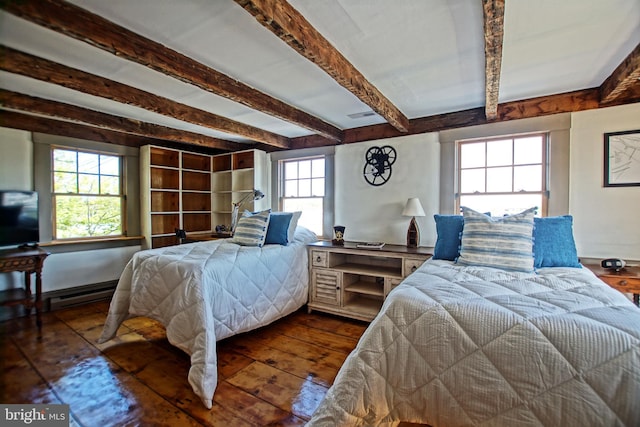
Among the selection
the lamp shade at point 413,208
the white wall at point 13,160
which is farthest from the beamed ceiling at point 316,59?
the lamp shade at point 413,208

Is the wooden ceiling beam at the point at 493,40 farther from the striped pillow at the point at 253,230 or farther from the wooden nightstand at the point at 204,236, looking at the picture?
the wooden nightstand at the point at 204,236

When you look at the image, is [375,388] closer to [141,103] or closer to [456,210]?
[456,210]

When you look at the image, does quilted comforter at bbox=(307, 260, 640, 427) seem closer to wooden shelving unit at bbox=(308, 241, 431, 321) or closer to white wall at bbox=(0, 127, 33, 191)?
wooden shelving unit at bbox=(308, 241, 431, 321)

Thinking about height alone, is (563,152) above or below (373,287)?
above

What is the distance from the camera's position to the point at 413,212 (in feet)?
10.5

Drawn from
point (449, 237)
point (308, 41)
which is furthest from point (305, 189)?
point (308, 41)

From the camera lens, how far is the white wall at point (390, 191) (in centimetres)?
332

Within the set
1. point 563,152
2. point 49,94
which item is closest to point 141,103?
point 49,94

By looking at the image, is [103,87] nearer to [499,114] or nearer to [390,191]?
[390,191]

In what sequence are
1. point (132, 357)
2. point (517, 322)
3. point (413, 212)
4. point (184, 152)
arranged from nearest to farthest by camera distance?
point (517, 322), point (132, 357), point (413, 212), point (184, 152)

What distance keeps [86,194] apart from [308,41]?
12.6ft

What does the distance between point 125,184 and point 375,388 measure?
4.47 meters

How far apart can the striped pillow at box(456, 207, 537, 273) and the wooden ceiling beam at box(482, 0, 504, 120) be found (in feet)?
→ 3.32

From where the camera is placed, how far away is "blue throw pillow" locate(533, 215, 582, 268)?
2.07 m
